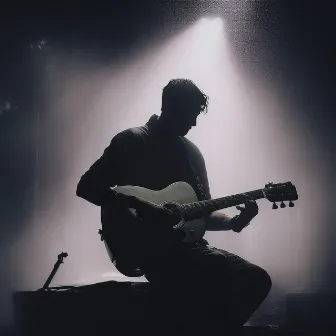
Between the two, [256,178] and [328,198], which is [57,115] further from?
[328,198]

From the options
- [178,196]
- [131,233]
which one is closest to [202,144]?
[178,196]

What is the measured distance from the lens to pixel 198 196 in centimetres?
272

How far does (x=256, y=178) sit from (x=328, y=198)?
2.69 ft

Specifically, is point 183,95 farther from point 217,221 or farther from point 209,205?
point 217,221

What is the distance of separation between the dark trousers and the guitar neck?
0.21 m

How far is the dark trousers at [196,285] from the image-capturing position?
7.04ft

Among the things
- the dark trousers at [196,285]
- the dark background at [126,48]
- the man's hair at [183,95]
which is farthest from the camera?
the dark background at [126,48]

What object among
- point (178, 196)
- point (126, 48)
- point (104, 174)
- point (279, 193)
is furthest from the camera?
point (126, 48)

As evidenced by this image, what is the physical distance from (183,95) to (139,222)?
0.86 m

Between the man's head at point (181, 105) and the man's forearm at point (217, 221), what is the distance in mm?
545

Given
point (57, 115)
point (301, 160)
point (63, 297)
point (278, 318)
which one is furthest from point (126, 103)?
point (63, 297)

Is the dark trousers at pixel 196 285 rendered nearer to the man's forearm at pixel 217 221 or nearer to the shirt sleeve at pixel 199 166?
the man's forearm at pixel 217 221

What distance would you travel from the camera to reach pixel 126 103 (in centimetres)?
542

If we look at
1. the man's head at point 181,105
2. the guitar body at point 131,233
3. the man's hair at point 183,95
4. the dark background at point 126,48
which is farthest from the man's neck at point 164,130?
the dark background at point 126,48
